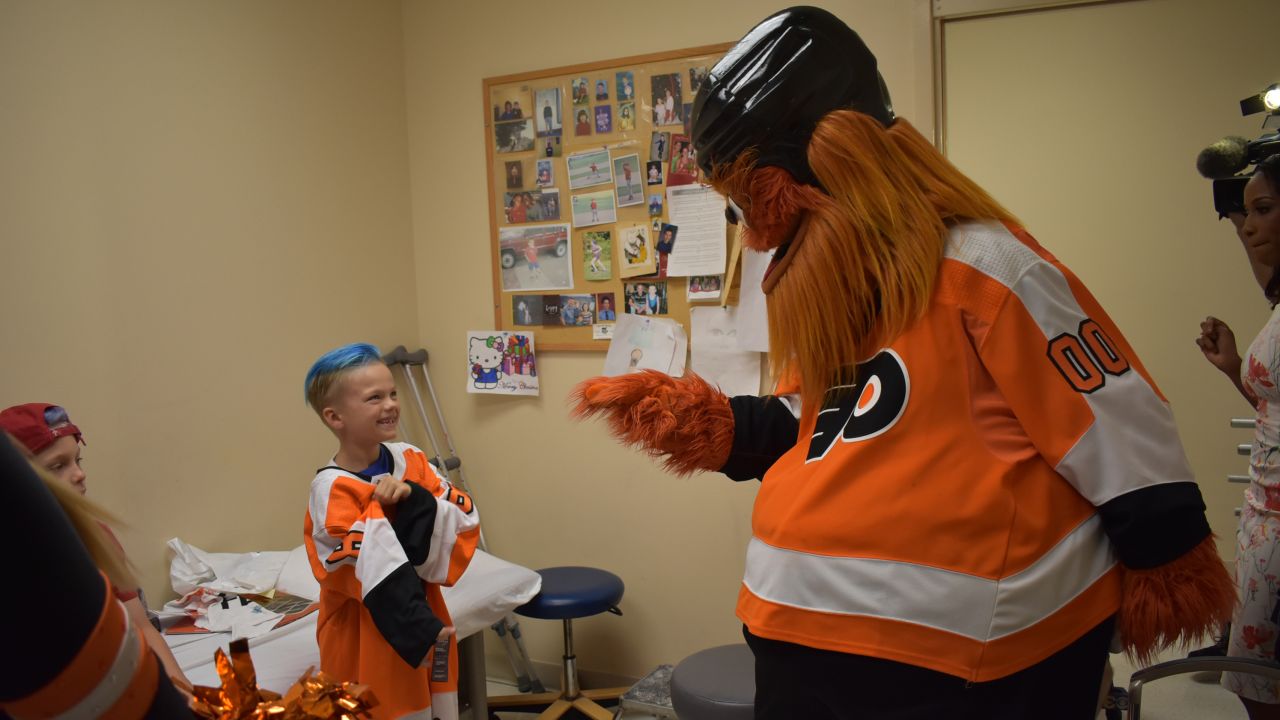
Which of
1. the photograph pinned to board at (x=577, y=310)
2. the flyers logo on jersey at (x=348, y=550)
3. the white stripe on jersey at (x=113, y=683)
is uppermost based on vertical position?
the photograph pinned to board at (x=577, y=310)

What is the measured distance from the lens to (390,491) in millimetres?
1846

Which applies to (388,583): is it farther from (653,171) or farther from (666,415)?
(653,171)

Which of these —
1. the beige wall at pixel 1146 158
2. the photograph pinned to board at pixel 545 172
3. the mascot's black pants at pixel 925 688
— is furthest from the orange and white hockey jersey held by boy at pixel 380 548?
the beige wall at pixel 1146 158

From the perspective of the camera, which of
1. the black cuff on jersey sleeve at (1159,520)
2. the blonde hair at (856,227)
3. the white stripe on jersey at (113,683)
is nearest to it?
the white stripe on jersey at (113,683)

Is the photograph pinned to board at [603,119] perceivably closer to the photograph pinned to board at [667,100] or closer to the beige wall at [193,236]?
the photograph pinned to board at [667,100]

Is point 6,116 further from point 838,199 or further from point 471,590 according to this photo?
point 838,199

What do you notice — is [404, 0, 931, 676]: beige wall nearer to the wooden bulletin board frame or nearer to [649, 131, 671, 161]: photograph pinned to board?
the wooden bulletin board frame

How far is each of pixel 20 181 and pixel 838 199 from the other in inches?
76.0

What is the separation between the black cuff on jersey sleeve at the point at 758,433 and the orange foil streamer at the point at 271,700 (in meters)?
0.61

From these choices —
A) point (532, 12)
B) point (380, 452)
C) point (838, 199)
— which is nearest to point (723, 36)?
point (532, 12)

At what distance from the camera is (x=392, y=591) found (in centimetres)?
176

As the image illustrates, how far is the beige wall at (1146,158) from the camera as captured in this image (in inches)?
90.8

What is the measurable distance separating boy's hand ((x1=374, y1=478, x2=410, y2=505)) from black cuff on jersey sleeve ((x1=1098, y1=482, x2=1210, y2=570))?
1.33 m

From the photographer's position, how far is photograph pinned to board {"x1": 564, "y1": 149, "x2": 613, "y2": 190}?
9.84 feet
